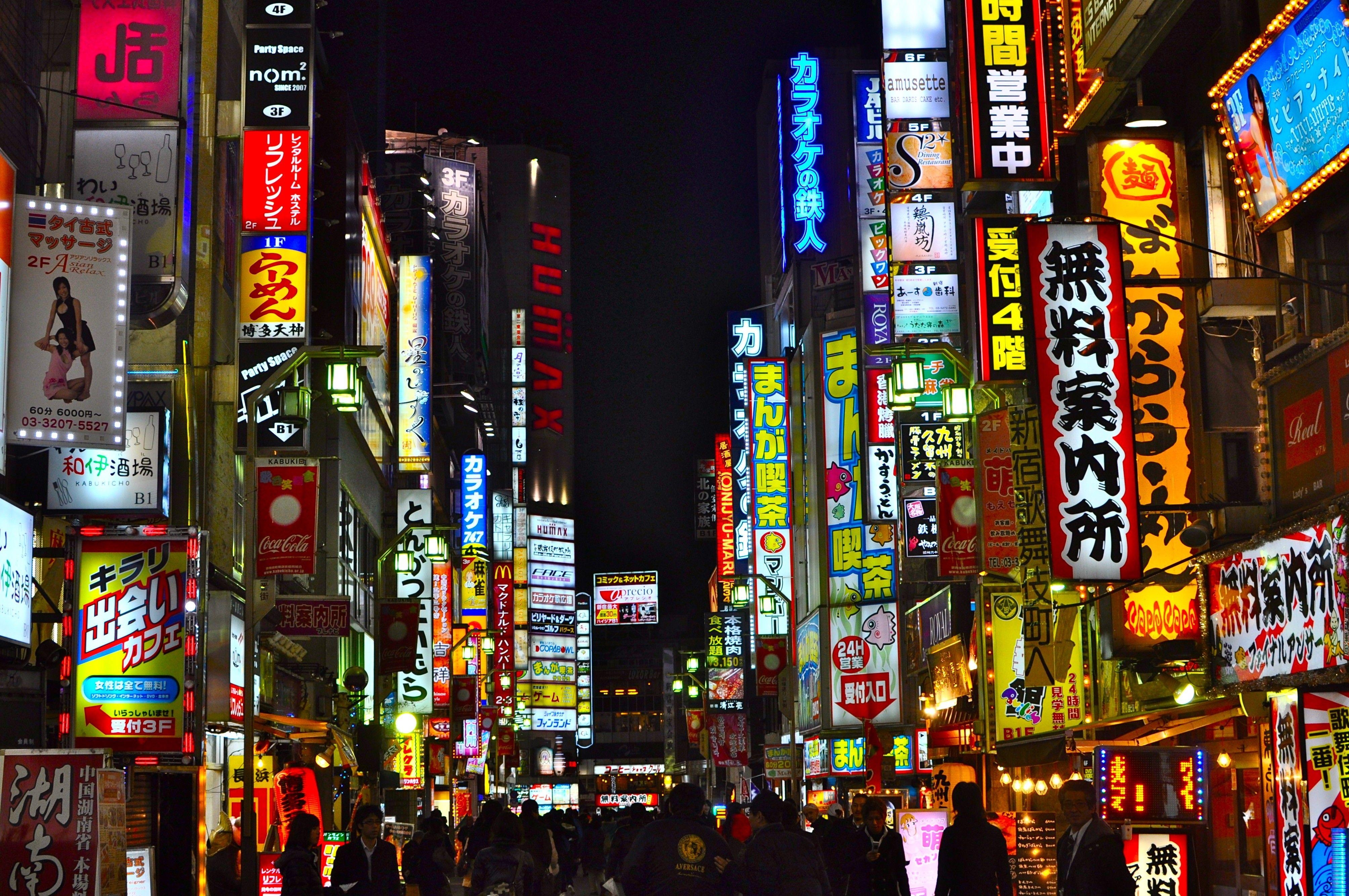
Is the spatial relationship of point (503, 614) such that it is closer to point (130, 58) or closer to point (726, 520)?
point (726, 520)

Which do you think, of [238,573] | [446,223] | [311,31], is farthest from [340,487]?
[446,223]

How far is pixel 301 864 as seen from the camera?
545 inches

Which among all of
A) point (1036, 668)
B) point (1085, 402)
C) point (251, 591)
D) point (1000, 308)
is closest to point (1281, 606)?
point (1085, 402)

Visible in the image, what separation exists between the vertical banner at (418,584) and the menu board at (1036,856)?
27.4 meters

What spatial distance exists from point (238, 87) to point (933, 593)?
2180 cm

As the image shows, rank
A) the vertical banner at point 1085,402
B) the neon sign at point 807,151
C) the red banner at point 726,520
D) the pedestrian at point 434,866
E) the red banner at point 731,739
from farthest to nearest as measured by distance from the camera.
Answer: the red banner at point 731,739, the red banner at point 726,520, the neon sign at point 807,151, the pedestrian at point 434,866, the vertical banner at point 1085,402

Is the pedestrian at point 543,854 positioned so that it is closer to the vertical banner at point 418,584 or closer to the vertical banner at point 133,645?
the vertical banner at point 133,645

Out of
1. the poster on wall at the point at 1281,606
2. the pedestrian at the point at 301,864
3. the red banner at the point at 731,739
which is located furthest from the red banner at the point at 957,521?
the red banner at the point at 731,739

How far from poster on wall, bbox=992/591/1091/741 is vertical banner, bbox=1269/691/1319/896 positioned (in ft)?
24.0

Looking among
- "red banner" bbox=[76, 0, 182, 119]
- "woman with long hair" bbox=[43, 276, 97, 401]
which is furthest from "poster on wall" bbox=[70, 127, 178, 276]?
"woman with long hair" bbox=[43, 276, 97, 401]

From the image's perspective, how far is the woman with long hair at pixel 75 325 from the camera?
13.4m

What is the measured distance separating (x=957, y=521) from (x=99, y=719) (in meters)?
15.5

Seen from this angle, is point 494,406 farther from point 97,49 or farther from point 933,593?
point 97,49

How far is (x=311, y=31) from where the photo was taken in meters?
27.5
